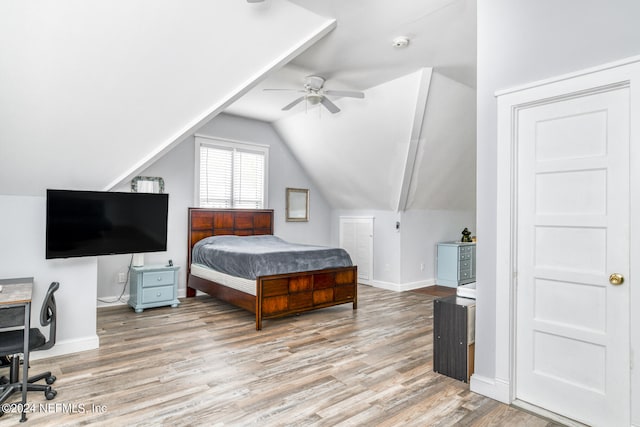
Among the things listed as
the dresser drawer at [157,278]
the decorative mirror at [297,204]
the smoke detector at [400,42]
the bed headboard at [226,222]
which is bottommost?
the dresser drawer at [157,278]

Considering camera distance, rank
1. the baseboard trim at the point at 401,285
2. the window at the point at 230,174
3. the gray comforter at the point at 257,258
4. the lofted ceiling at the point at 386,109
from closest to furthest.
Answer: the lofted ceiling at the point at 386,109 → the gray comforter at the point at 257,258 → the window at the point at 230,174 → the baseboard trim at the point at 401,285

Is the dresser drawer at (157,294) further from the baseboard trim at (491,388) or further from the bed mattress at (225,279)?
the baseboard trim at (491,388)

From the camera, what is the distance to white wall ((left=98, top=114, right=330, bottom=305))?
17.1ft

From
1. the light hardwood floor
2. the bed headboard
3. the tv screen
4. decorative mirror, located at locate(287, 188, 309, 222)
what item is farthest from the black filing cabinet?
decorative mirror, located at locate(287, 188, 309, 222)

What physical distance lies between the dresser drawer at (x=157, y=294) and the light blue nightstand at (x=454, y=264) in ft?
15.2

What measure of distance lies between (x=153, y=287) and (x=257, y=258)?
5.59ft

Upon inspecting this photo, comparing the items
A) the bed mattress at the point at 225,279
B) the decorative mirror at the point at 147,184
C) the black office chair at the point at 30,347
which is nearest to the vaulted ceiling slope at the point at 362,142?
the decorative mirror at the point at 147,184

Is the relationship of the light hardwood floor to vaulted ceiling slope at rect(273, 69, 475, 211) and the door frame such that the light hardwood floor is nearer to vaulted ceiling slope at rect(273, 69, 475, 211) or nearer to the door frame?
the door frame

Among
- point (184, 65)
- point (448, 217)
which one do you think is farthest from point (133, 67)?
point (448, 217)

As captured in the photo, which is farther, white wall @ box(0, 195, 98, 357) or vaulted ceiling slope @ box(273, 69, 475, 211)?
vaulted ceiling slope @ box(273, 69, 475, 211)

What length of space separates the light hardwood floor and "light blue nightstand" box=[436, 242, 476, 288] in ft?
8.60

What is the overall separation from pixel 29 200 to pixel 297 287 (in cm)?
274

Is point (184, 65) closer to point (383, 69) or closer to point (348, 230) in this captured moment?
point (383, 69)

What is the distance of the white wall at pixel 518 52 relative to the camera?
2066mm
